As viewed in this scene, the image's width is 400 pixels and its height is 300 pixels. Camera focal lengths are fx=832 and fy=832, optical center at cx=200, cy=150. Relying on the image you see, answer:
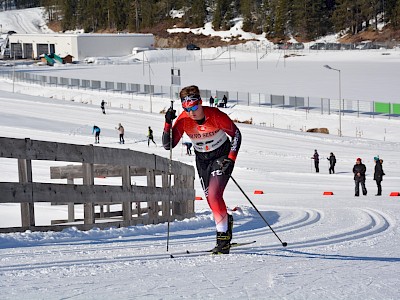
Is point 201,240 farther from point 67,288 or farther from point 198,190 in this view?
point 198,190

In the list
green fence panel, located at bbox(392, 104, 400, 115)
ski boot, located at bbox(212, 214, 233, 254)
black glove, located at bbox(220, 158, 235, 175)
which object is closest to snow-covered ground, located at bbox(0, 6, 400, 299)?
ski boot, located at bbox(212, 214, 233, 254)

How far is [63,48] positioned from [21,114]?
83473 mm

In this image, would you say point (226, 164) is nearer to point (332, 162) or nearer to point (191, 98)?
point (191, 98)

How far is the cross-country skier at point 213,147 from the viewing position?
8.68m

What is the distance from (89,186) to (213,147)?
6.70ft

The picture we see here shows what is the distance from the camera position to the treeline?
435ft

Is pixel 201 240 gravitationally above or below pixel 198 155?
below

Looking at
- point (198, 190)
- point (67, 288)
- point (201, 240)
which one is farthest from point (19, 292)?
point (198, 190)

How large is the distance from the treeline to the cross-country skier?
12145cm

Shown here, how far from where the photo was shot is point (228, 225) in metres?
8.88

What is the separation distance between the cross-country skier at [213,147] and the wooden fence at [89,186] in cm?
106

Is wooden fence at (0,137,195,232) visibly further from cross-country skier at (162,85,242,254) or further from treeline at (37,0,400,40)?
treeline at (37,0,400,40)

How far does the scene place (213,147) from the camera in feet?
29.0

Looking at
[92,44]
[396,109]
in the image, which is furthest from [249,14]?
[396,109]
